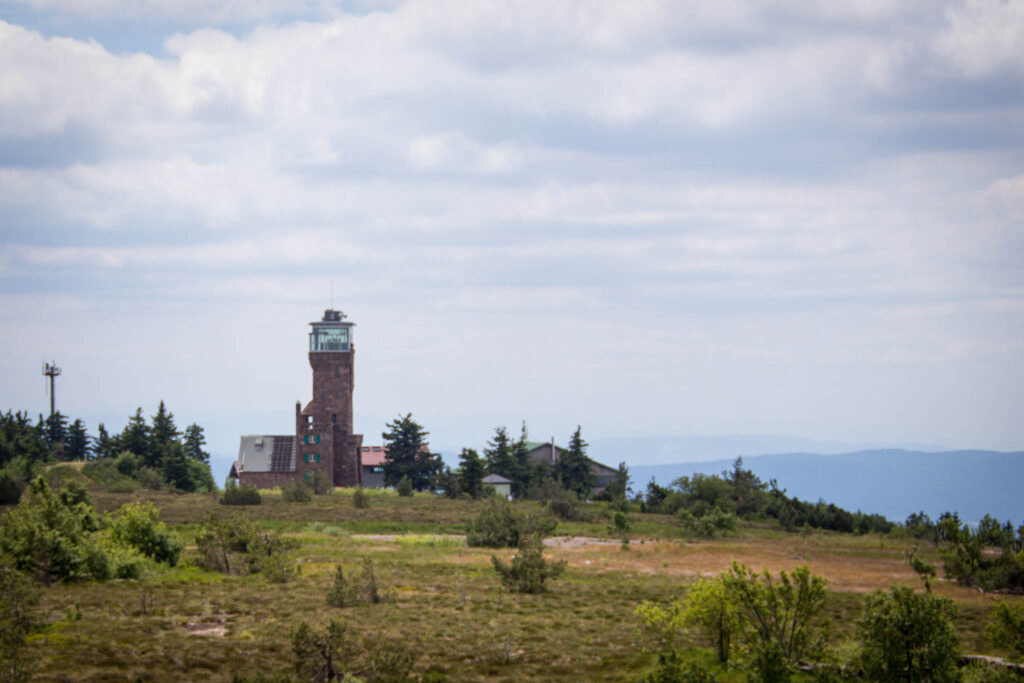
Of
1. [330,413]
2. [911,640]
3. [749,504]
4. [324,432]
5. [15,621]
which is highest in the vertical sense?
[330,413]

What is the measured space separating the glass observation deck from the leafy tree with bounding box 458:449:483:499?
15601 mm

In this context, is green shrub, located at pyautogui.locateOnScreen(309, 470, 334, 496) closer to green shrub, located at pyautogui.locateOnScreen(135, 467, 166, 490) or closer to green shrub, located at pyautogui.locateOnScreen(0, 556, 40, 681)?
green shrub, located at pyautogui.locateOnScreen(135, 467, 166, 490)

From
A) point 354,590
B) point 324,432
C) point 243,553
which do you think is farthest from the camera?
point 324,432

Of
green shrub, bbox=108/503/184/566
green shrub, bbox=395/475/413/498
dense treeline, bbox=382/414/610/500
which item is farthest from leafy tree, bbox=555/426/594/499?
green shrub, bbox=108/503/184/566

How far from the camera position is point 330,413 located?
77312mm

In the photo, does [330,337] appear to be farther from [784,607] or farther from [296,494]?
[784,607]

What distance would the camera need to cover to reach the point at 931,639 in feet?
42.7

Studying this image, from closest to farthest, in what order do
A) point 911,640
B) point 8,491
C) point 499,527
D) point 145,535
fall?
point 911,640 → point 145,535 → point 499,527 → point 8,491

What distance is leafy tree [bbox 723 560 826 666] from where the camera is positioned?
1430 centimetres

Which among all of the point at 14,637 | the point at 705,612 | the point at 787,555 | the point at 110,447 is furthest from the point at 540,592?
the point at 110,447

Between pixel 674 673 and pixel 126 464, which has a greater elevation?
pixel 126 464

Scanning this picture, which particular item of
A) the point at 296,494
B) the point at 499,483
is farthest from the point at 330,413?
the point at 296,494

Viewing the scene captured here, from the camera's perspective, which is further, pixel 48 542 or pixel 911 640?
pixel 48 542

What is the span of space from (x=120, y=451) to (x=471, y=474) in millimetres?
30949
